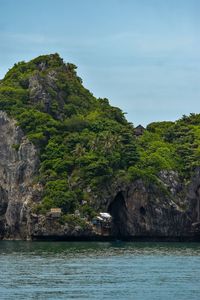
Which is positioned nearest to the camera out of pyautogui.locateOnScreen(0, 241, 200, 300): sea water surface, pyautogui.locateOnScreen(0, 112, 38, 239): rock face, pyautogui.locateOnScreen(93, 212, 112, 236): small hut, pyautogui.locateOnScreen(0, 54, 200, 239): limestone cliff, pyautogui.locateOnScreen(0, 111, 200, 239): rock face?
pyautogui.locateOnScreen(0, 241, 200, 300): sea water surface

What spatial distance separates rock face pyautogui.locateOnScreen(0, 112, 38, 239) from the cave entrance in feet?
40.9

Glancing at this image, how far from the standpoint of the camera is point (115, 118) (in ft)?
488

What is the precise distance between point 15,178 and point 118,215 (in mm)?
17081

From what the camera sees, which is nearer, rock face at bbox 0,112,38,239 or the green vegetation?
the green vegetation

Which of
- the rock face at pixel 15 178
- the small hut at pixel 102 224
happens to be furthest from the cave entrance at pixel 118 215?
the rock face at pixel 15 178

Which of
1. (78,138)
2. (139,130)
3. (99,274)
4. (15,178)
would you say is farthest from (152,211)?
(99,274)

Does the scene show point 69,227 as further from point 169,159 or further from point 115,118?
point 115,118

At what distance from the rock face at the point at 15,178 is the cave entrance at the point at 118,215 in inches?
491

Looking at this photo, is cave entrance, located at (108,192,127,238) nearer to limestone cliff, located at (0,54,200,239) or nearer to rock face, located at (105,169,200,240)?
rock face, located at (105,169,200,240)

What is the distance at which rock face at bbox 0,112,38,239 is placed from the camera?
125 m

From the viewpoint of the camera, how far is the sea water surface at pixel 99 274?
2094 inches

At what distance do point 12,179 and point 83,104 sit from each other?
1021 inches

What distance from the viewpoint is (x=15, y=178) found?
129000 mm

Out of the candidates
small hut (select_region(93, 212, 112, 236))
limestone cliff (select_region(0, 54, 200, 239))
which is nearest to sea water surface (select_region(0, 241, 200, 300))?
small hut (select_region(93, 212, 112, 236))
